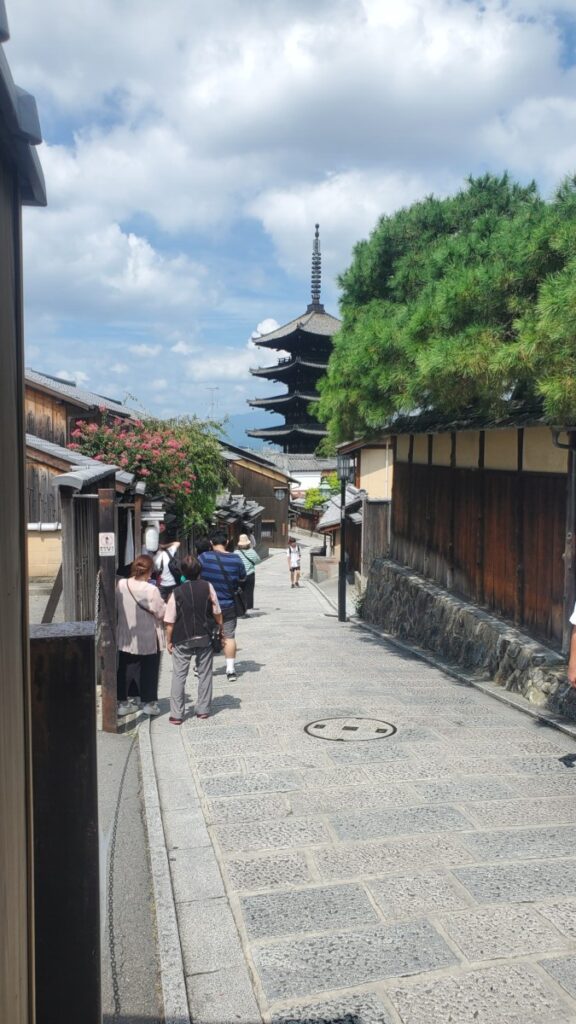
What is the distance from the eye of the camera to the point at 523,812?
20.3 feet

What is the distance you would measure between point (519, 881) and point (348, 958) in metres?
1.34

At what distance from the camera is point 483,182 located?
1389 cm

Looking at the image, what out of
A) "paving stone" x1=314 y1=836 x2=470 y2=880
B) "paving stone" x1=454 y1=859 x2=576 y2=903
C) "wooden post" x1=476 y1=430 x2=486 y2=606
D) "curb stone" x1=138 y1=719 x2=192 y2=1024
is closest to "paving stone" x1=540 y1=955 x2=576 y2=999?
"paving stone" x1=454 y1=859 x2=576 y2=903

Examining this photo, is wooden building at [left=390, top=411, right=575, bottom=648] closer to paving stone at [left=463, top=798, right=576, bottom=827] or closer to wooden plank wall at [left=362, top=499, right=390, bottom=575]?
paving stone at [left=463, top=798, right=576, bottom=827]

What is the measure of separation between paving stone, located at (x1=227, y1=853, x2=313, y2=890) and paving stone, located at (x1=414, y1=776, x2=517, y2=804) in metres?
1.44

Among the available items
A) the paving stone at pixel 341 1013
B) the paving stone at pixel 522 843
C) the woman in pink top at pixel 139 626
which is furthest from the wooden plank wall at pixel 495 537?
the paving stone at pixel 341 1013

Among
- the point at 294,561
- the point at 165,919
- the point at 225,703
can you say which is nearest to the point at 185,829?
the point at 165,919

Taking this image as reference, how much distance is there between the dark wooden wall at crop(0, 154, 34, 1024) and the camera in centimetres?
188

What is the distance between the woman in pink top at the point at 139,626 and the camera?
8945 mm

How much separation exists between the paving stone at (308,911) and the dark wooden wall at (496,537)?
568 cm

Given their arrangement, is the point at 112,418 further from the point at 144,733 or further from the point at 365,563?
the point at 144,733

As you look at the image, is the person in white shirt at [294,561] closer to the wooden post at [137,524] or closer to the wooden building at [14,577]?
the wooden post at [137,524]

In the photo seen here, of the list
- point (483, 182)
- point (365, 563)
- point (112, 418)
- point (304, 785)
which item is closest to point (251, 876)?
point (304, 785)

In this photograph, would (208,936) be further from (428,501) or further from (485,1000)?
(428,501)
